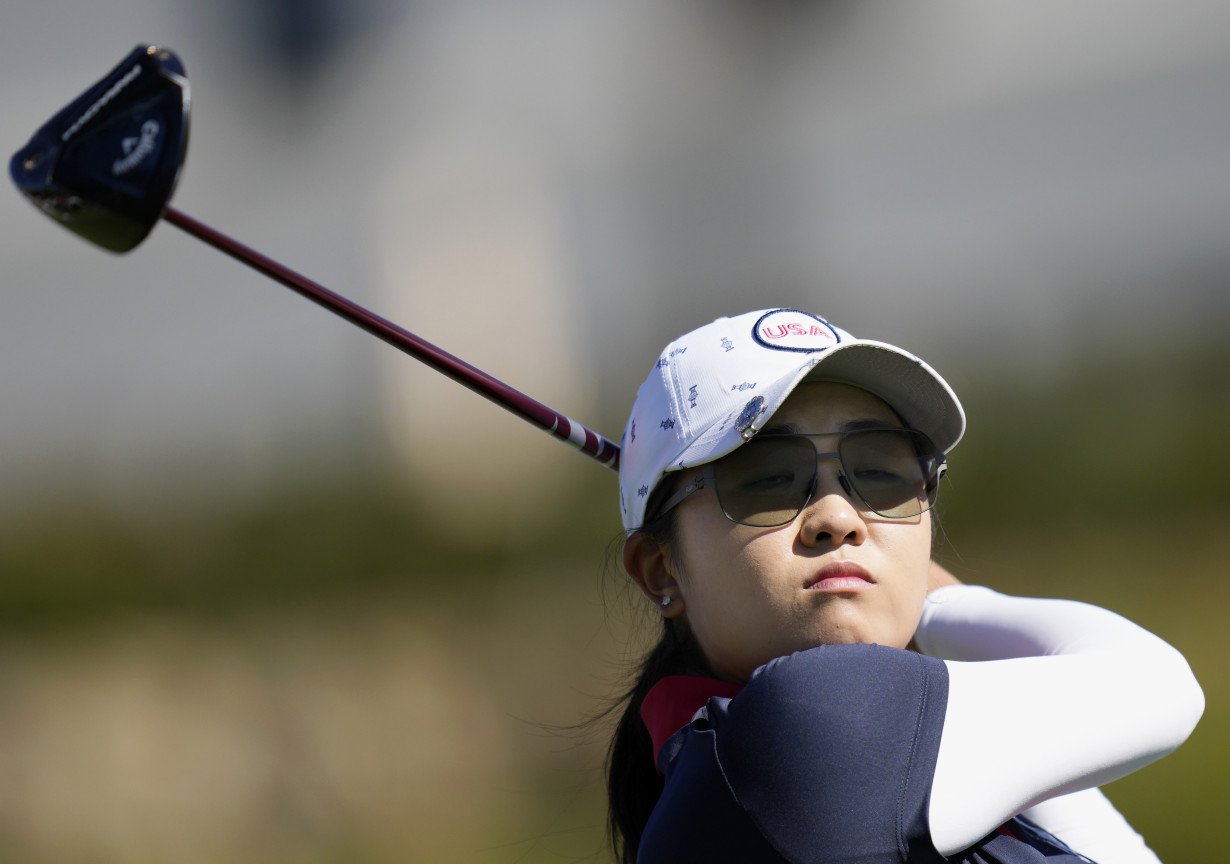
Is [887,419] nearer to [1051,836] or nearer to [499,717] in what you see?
[1051,836]

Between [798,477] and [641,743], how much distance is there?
0.43m

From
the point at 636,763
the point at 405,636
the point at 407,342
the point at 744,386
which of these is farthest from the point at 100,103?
the point at 405,636

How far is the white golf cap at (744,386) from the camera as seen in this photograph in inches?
54.4

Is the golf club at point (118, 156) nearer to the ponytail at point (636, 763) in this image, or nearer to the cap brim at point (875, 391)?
the cap brim at point (875, 391)

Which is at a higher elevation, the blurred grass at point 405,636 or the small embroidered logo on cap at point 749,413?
the small embroidered logo on cap at point 749,413

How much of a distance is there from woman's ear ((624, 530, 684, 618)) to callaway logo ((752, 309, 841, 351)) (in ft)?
0.84

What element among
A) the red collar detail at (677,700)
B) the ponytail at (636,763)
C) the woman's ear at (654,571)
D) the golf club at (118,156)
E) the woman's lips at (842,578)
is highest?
the golf club at (118,156)

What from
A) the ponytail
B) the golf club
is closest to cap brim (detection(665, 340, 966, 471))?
the ponytail

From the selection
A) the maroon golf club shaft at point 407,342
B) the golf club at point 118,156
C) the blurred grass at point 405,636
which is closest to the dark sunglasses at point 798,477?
the maroon golf club shaft at point 407,342

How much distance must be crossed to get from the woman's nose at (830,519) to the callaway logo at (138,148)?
73 centimetres

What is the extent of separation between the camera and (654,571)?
5.05ft

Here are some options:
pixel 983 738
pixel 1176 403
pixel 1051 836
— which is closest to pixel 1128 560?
pixel 1176 403

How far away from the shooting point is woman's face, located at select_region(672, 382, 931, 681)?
1.33 meters

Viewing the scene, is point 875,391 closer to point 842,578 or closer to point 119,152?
point 842,578
